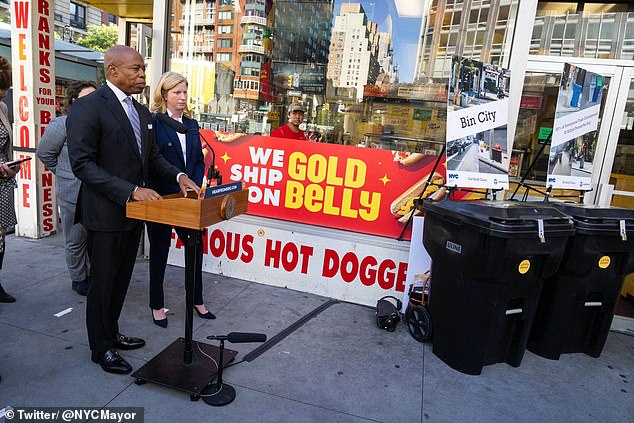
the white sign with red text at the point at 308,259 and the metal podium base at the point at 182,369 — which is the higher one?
the white sign with red text at the point at 308,259

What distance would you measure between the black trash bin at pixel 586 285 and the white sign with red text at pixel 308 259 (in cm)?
124

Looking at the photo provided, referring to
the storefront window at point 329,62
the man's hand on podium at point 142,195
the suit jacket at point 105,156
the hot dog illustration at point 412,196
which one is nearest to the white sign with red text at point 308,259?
the hot dog illustration at point 412,196

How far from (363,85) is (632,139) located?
2.71m

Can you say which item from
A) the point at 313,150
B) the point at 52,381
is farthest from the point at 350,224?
the point at 52,381

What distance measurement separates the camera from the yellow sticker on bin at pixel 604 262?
3.03 m

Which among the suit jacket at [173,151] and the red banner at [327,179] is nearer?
the suit jacket at [173,151]

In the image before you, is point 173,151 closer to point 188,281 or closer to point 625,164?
point 188,281

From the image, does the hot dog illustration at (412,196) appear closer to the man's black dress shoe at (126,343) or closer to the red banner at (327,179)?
the red banner at (327,179)

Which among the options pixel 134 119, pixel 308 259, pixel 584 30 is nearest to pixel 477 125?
pixel 584 30

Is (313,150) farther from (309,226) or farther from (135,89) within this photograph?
(135,89)

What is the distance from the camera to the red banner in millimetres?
3863

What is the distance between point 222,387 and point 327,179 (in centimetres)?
218

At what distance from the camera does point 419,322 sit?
10.8 ft

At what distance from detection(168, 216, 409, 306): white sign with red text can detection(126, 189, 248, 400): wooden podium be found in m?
1.47
